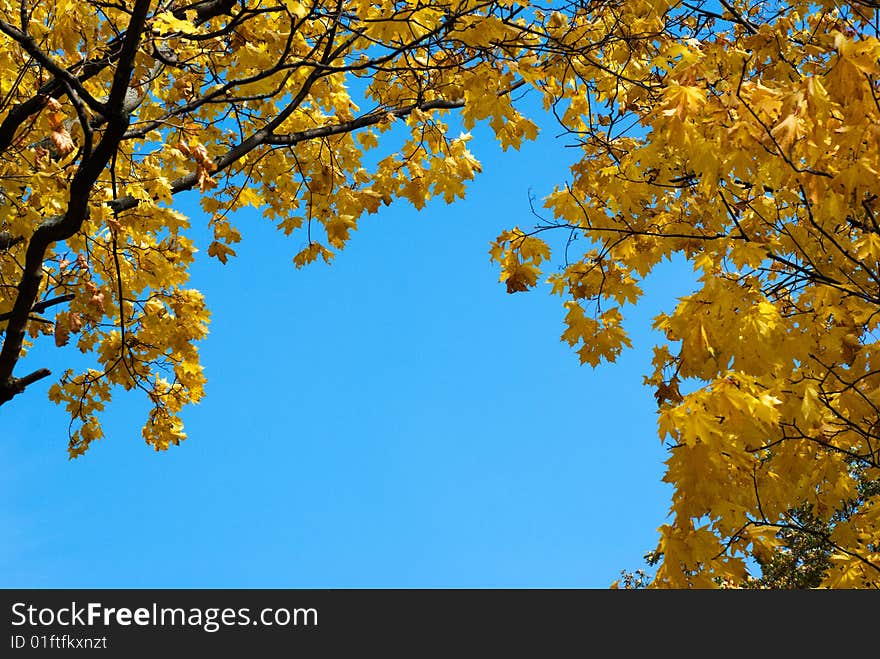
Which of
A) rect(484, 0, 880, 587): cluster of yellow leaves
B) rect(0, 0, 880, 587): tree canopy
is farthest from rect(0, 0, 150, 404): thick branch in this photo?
rect(484, 0, 880, 587): cluster of yellow leaves

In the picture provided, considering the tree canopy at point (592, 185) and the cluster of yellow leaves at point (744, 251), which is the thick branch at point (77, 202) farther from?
the cluster of yellow leaves at point (744, 251)

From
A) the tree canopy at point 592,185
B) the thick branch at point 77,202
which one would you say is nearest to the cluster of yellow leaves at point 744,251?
the tree canopy at point 592,185

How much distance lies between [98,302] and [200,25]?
2.56 m

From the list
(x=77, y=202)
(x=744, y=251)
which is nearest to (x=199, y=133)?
(x=77, y=202)

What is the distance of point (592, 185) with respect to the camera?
253 inches

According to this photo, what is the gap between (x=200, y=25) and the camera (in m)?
6.86

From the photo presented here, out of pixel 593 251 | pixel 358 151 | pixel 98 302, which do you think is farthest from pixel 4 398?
pixel 593 251

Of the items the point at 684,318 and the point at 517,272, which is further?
the point at 517,272

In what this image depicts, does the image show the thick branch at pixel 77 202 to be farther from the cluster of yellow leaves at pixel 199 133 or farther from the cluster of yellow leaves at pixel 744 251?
the cluster of yellow leaves at pixel 744 251

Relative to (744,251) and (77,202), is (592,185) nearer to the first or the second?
(744,251)

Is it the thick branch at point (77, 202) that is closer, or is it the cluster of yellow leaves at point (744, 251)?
the cluster of yellow leaves at point (744, 251)

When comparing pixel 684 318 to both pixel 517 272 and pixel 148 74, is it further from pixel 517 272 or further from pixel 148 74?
pixel 148 74

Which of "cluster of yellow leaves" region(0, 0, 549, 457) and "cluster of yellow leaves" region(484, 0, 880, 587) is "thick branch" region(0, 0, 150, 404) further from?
"cluster of yellow leaves" region(484, 0, 880, 587)

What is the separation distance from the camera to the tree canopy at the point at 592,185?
3789mm
